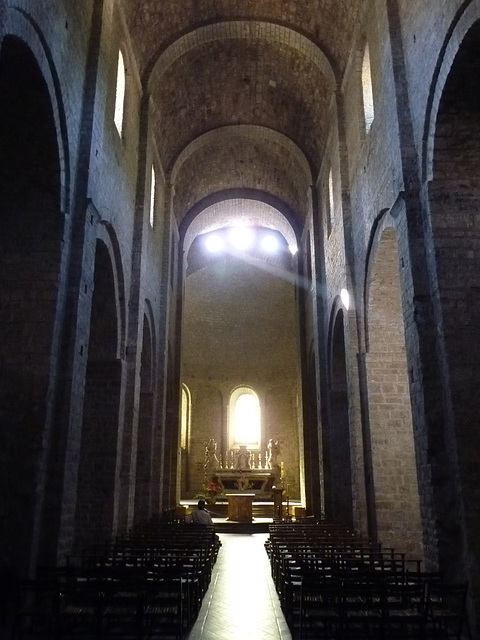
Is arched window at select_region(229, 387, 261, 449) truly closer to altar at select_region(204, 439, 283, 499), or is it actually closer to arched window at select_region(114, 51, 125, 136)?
altar at select_region(204, 439, 283, 499)

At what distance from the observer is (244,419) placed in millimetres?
29328

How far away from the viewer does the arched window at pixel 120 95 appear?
12195 millimetres

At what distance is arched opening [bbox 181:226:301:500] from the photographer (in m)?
28.2

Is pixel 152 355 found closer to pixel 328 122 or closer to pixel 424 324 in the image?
pixel 328 122

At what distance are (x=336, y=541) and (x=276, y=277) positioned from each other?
21.7 metres

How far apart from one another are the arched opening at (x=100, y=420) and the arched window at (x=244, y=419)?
57.8 feet

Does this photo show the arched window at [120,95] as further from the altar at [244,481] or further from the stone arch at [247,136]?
the altar at [244,481]

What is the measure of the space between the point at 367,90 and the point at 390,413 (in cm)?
708

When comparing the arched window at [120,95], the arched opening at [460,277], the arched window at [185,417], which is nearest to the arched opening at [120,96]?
the arched window at [120,95]

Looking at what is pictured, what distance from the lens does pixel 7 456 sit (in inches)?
292

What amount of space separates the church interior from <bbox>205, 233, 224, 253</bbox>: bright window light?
7.87 m

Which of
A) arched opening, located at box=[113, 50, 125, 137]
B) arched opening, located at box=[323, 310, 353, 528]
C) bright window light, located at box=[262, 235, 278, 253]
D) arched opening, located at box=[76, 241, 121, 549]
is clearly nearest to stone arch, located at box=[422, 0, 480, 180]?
arched opening, located at box=[76, 241, 121, 549]

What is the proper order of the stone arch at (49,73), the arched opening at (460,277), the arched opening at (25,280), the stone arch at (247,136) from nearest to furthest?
the stone arch at (49,73) < the arched opening at (460,277) < the arched opening at (25,280) < the stone arch at (247,136)

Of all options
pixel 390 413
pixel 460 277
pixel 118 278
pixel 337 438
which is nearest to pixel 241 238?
pixel 337 438
